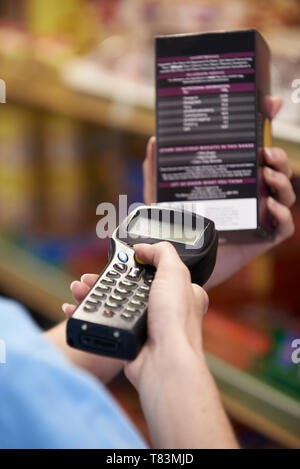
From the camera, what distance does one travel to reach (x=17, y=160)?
6.56ft

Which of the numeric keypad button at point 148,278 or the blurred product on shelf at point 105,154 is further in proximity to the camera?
the blurred product on shelf at point 105,154

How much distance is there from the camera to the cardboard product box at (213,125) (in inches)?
30.0

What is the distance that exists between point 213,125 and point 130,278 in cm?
26

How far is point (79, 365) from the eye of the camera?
0.94m

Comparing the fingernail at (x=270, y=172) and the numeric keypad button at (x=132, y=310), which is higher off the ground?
the fingernail at (x=270, y=172)

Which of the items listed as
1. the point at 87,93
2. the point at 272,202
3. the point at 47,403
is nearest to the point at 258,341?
the point at 272,202

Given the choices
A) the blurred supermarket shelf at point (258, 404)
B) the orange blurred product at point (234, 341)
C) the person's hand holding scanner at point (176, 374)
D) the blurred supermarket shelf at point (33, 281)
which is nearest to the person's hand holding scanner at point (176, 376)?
the person's hand holding scanner at point (176, 374)

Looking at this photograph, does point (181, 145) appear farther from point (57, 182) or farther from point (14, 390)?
point (57, 182)

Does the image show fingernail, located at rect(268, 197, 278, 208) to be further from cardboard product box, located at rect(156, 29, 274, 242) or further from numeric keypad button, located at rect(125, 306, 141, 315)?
numeric keypad button, located at rect(125, 306, 141, 315)

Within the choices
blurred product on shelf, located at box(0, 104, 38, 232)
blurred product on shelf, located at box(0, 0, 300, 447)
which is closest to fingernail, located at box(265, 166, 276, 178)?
blurred product on shelf, located at box(0, 0, 300, 447)

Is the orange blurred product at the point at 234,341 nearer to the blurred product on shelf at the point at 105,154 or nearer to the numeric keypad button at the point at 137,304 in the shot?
the blurred product on shelf at the point at 105,154

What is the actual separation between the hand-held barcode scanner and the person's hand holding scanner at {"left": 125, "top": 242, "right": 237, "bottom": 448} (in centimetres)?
2

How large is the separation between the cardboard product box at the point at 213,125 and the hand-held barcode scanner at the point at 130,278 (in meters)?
0.12

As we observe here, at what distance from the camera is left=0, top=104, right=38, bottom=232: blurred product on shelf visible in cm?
199
